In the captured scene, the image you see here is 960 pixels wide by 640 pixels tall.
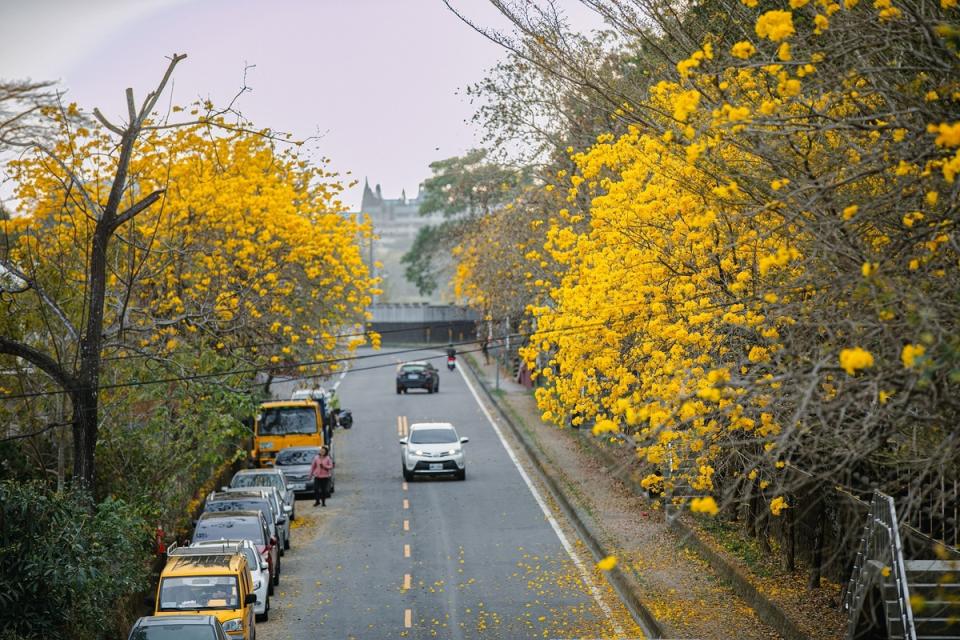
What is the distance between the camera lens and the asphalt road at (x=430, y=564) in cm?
1906

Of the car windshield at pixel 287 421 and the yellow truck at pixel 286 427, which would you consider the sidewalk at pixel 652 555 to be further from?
the car windshield at pixel 287 421

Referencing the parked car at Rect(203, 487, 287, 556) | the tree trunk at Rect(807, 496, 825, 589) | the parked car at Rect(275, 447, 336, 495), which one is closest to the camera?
the tree trunk at Rect(807, 496, 825, 589)

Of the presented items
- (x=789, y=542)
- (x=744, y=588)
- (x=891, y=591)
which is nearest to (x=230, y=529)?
(x=744, y=588)

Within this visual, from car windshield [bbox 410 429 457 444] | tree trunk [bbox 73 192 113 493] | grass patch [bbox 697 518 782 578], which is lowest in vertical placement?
grass patch [bbox 697 518 782 578]

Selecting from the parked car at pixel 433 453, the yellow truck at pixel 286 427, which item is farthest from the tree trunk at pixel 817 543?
the yellow truck at pixel 286 427

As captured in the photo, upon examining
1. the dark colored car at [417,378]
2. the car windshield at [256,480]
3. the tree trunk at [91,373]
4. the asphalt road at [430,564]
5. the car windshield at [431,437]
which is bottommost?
the asphalt road at [430,564]

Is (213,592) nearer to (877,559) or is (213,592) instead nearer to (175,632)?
(175,632)

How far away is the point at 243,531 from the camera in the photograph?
862 inches

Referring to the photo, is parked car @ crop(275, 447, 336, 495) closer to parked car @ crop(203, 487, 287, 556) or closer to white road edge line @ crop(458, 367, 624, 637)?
white road edge line @ crop(458, 367, 624, 637)

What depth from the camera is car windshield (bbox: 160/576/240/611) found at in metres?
17.0

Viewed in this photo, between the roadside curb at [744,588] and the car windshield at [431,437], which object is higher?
the car windshield at [431,437]

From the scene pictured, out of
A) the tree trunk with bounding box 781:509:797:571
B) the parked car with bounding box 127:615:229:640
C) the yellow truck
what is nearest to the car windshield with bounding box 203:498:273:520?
the parked car with bounding box 127:615:229:640

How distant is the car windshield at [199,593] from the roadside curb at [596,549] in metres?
5.84

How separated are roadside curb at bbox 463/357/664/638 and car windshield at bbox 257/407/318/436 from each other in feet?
21.2
